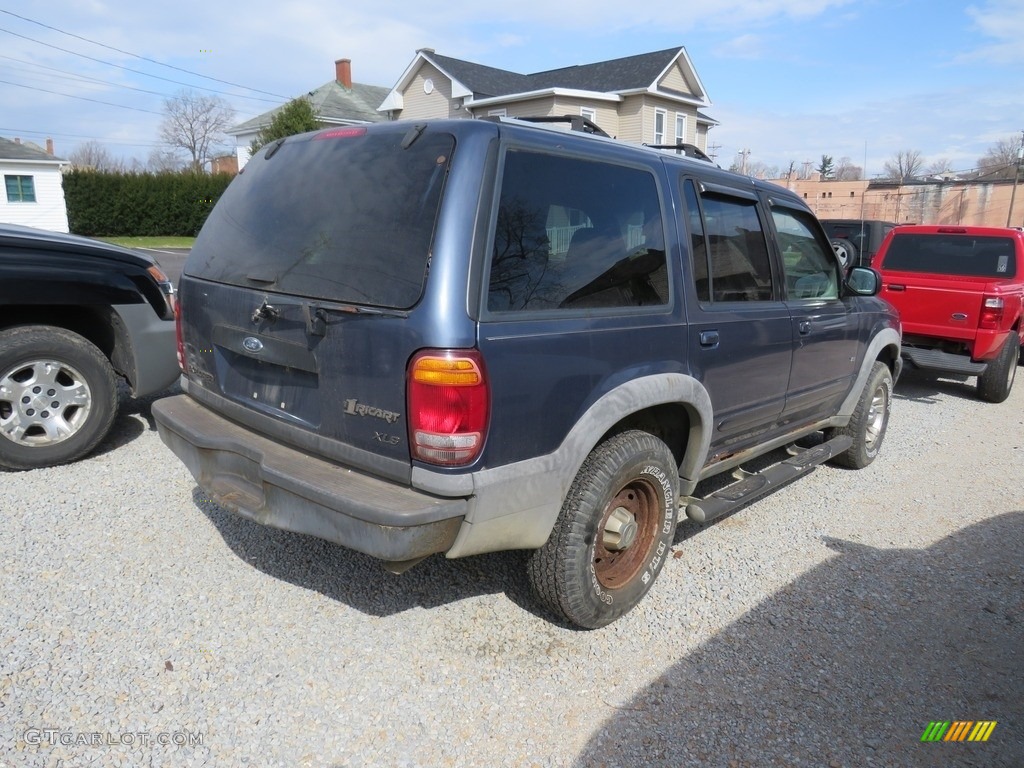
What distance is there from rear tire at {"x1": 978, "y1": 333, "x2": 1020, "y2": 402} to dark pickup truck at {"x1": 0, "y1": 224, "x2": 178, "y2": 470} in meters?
8.03

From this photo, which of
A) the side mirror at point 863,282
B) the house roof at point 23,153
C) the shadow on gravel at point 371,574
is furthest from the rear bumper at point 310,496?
the house roof at point 23,153

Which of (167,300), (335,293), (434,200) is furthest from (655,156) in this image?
(167,300)

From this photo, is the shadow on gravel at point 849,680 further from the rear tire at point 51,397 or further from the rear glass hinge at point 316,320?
the rear tire at point 51,397

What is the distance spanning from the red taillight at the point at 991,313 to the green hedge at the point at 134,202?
1199 inches

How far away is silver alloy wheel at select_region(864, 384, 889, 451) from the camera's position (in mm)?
5809

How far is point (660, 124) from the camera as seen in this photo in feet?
107

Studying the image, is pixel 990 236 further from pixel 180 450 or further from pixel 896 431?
pixel 180 450

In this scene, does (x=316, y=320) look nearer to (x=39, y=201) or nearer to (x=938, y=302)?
(x=938, y=302)

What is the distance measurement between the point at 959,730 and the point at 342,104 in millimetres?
42854

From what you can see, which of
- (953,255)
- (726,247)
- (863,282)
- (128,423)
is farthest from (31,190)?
(726,247)

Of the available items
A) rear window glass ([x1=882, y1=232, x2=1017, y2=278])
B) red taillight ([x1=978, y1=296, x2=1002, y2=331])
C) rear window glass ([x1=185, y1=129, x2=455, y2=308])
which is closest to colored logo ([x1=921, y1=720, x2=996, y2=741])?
rear window glass ([x1=185, y1=129, x2=455, y2=308])

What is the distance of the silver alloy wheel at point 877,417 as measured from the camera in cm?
581

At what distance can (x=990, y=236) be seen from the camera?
859 centimetres

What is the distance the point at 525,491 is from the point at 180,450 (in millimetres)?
1683
